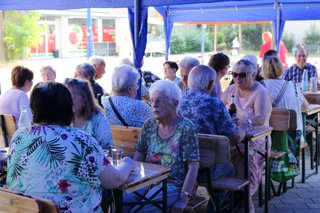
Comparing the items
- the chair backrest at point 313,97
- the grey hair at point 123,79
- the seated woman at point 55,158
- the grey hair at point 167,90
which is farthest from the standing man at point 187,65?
the seated woman at point 55,158

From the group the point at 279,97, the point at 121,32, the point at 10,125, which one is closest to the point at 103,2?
the point at 10,125

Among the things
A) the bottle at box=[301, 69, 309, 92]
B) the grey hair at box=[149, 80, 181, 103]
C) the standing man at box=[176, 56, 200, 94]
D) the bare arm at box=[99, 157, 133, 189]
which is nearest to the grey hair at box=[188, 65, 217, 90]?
the grey hair at box=[149, 80, 181, 103]

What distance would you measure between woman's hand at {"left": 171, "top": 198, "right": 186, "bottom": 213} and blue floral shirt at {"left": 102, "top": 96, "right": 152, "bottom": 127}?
89 cm

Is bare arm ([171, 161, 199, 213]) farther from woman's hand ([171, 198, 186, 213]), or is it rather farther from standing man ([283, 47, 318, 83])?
standing man ([283, 47, 318, 83])

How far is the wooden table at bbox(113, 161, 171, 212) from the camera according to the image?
260 cm

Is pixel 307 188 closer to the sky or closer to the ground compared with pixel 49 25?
closer to the ground

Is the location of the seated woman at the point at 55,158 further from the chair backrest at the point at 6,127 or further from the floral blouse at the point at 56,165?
the chair backrest at the point at 6,127

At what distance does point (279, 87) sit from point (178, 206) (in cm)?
246

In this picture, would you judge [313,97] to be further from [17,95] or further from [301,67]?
[17,95]

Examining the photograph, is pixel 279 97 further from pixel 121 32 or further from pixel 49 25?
pixel 121 32

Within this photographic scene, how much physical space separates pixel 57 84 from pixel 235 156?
228 centimetres

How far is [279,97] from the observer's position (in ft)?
16.7

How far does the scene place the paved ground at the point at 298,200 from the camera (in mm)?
4570

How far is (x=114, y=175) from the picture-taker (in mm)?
2387
